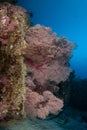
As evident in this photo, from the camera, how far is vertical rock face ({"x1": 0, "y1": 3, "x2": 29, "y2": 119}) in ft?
10.5

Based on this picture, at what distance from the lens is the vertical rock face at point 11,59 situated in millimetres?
3205

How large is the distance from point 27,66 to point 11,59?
78 cm

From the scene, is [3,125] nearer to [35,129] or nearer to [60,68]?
[35,129]

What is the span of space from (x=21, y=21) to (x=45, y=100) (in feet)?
5.27

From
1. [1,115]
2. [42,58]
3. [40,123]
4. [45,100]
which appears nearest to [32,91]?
[45,100]

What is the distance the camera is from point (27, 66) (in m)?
4.10

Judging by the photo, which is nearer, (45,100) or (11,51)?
(11,51)

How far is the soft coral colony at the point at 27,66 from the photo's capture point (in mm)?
3281

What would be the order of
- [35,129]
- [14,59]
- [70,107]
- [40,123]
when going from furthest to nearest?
[70,107] < [40,123] < [35,129] < [14,59]

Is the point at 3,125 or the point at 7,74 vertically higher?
the point at 7,74


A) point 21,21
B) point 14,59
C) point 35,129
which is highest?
point 21,21

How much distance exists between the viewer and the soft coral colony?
10.8 ft

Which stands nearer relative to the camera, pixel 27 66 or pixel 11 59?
pixel 11 59

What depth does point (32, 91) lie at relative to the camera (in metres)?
4.14
